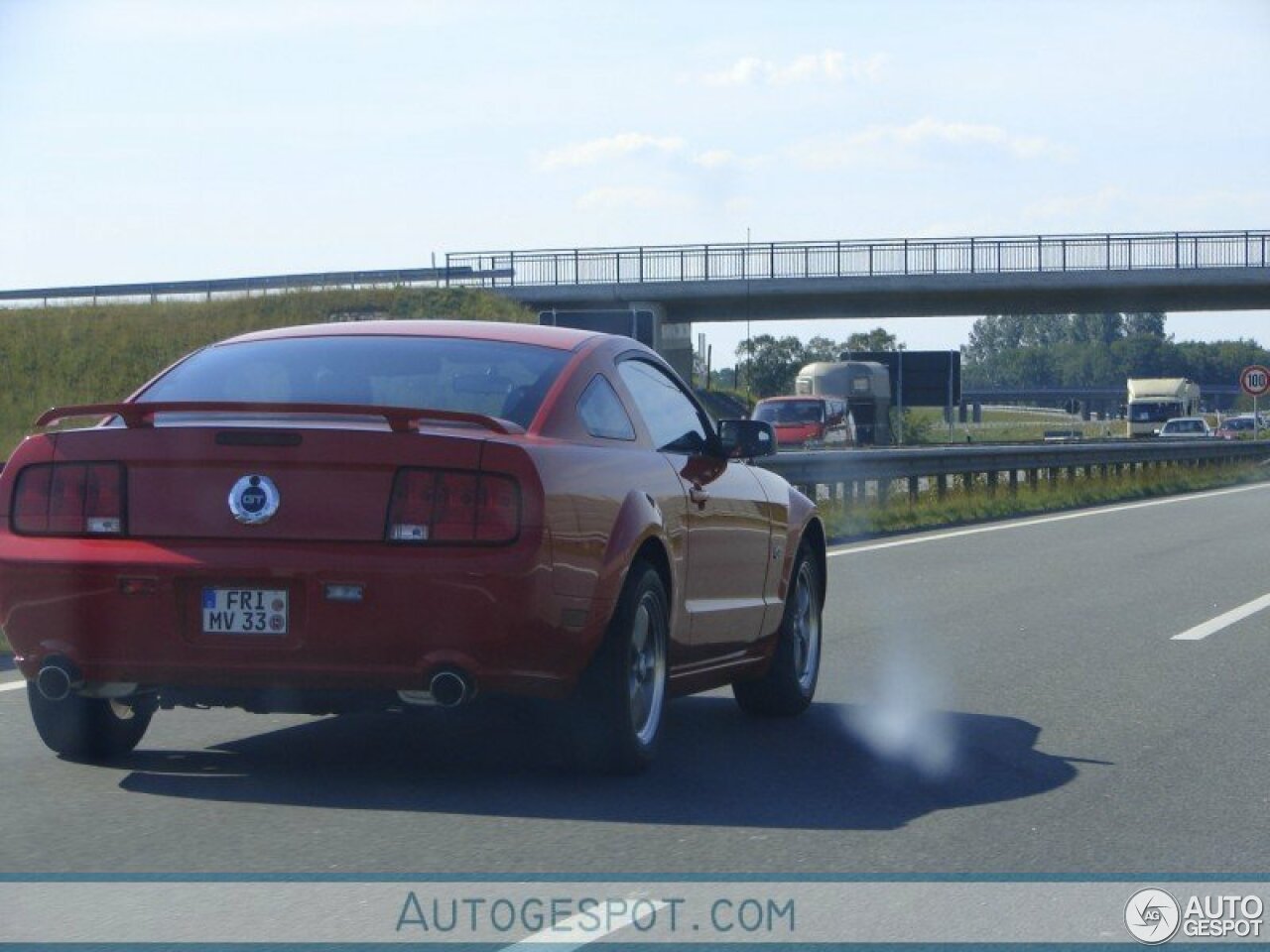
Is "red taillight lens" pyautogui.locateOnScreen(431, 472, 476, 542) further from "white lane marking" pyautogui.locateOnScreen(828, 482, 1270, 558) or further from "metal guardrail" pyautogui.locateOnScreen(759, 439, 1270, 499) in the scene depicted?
"metal guardrail" pyautogui.locateOnScreen(759, 439, 1270, 499)

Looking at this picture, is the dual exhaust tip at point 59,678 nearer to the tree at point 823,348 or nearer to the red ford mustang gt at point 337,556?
the red ford mustang gt at point 337,556

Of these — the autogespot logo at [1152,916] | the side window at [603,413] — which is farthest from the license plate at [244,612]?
the autogespot logo at [1152,916]

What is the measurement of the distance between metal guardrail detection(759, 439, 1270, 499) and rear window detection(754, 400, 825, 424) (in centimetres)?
714

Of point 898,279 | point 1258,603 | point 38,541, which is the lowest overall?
point 1258,603

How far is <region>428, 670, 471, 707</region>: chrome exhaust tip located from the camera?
6.45m

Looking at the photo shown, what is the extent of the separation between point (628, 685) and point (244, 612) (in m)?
1.29

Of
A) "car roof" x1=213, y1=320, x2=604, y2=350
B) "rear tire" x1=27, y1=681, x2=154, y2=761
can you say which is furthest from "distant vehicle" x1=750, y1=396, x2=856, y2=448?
"rear tire" x1=27, y1=681, x2=154, y2=761

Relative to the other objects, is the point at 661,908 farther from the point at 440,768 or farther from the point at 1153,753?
the point at 1153,753

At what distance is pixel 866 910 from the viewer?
530 centimetres

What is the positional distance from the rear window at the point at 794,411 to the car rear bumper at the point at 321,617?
39.5 m

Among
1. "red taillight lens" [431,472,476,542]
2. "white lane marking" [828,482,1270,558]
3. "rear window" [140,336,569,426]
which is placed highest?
"rear window" [140,336,569,426]

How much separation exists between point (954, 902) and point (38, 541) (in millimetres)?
3121

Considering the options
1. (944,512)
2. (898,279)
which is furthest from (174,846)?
(898,279)

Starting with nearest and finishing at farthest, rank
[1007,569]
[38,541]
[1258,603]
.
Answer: [38,541] < [1258,603] < [1007,569]
